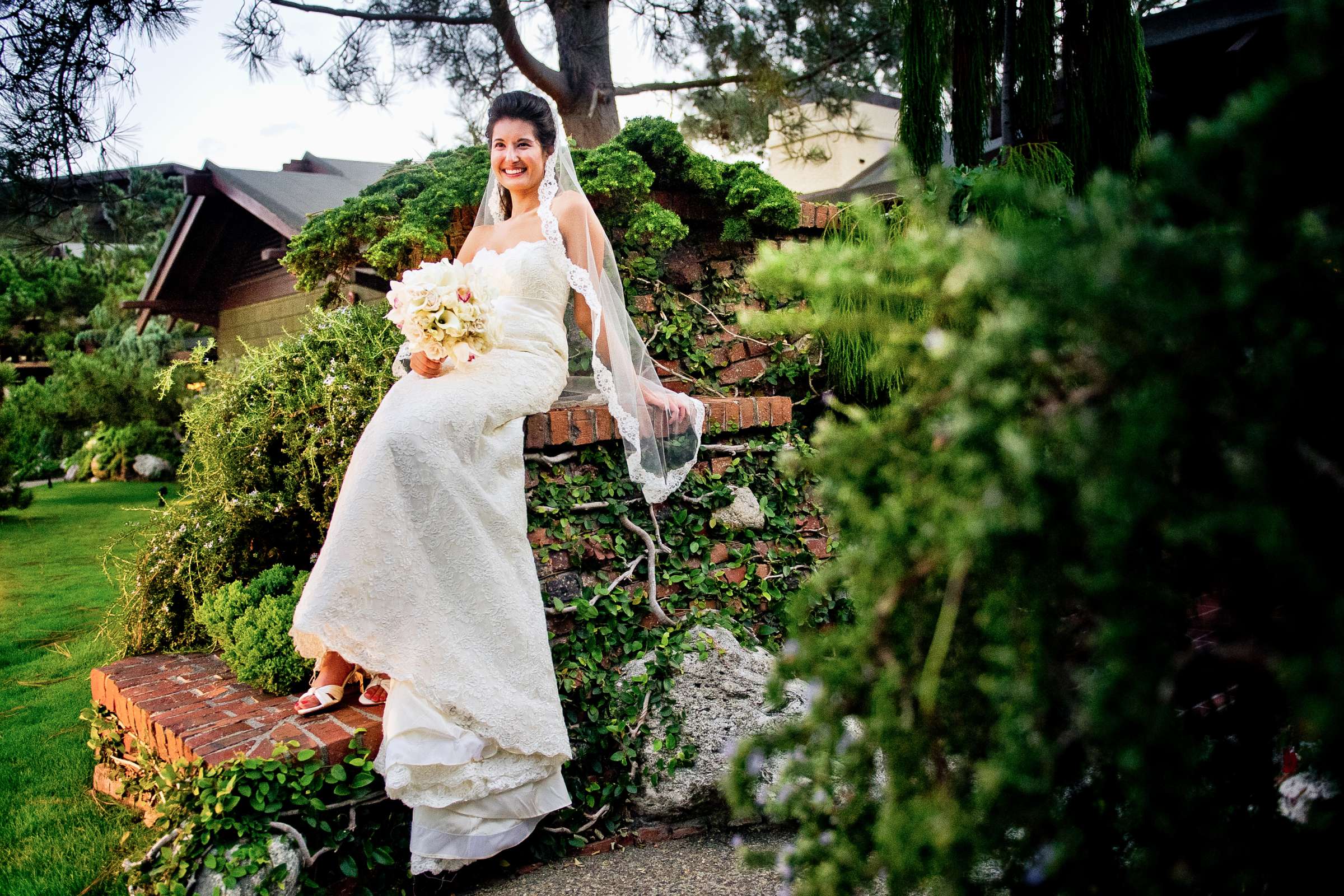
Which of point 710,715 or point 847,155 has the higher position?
point 847,155

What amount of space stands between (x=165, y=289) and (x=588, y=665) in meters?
10.7

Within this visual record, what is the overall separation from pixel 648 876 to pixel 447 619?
96 cm

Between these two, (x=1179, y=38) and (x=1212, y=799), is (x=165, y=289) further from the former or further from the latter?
(x=1212, y=799)

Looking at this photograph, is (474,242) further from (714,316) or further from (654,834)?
(654,834)

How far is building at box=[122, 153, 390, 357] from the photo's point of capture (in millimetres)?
9289

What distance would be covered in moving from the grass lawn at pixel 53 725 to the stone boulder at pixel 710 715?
A: 150 centimetres

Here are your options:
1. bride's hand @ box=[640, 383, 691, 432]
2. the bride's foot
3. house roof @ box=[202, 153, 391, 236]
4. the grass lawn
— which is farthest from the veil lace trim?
house roof @ box=[202, 153, 391, 236]

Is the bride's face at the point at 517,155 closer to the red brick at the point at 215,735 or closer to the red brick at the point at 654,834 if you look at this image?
the red brick at the point at 215,735

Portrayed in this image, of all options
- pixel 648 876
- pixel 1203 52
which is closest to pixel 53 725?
pixel 648 876

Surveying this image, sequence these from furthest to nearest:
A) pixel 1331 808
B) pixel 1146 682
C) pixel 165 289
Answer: pixel 165 289, pixel 1331 808, pixel 1146 682

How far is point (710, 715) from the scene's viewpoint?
2789 mm

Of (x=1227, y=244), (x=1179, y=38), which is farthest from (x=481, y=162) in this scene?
(x=1179, y=38)

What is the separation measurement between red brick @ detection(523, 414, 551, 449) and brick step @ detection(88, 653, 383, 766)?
3.43 feet

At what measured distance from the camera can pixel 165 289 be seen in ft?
35.8
